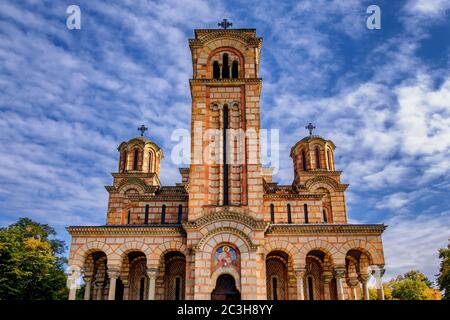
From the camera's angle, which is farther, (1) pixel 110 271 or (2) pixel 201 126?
(2) pixel 201 126

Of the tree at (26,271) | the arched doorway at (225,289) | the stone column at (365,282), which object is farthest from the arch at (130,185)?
the stone column at (365,282)

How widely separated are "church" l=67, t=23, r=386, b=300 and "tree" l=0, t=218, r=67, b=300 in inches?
313

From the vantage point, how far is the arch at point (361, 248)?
1959 cm

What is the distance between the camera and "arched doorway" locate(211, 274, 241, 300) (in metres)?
19.0

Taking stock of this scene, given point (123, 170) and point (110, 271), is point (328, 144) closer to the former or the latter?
point (123, 170)

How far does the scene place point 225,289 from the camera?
63.1 feet

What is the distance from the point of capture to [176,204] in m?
25.9

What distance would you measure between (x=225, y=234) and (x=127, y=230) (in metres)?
4.97

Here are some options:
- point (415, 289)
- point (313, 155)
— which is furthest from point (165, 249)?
point (415, 289)

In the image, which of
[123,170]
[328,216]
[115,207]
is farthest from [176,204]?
[328,216]

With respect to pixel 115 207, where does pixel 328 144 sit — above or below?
above

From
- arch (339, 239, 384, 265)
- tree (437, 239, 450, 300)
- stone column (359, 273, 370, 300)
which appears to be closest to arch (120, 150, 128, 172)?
arch (339, 239, 384, 265)

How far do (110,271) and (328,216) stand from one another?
16.3 meters
